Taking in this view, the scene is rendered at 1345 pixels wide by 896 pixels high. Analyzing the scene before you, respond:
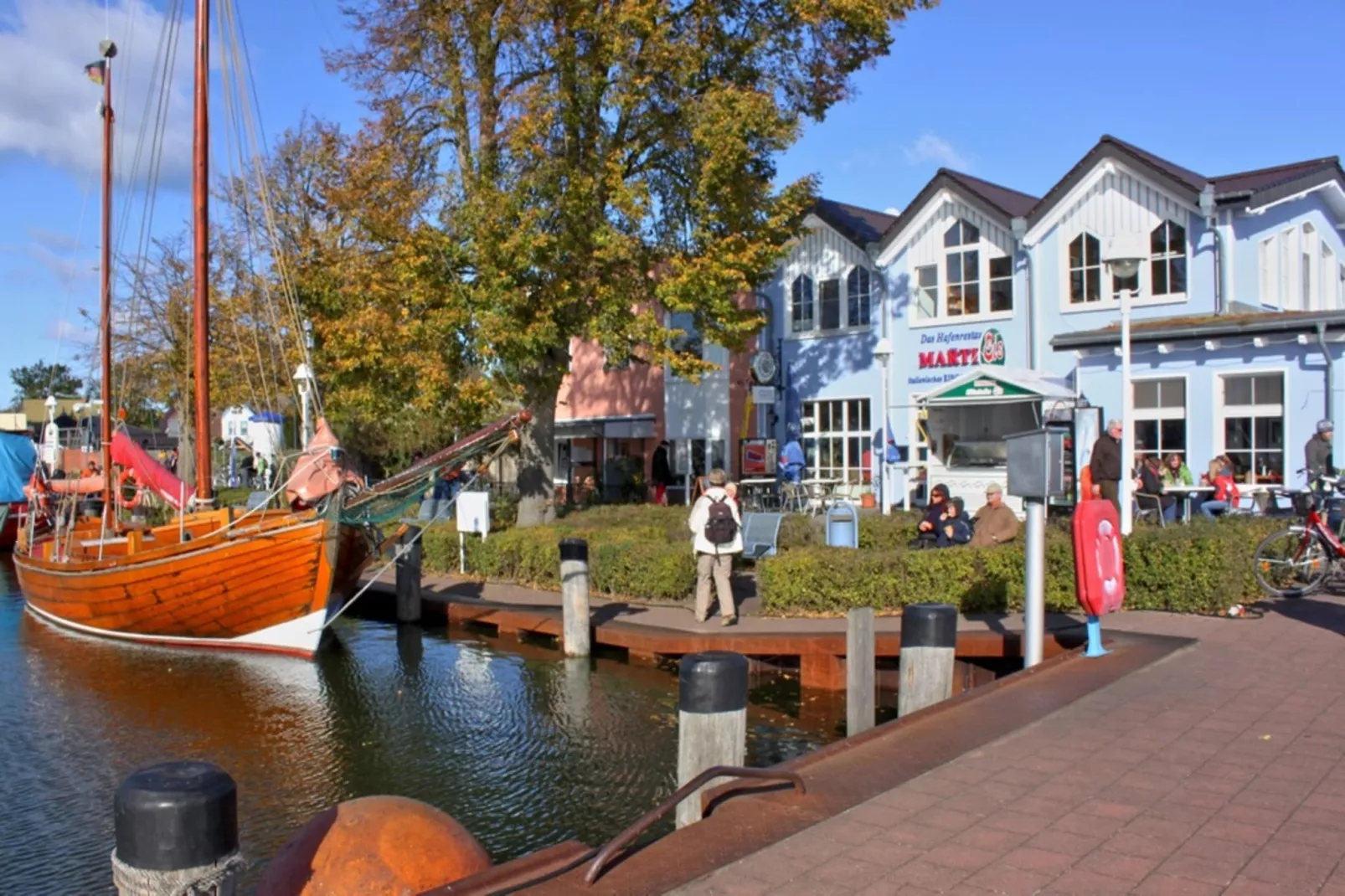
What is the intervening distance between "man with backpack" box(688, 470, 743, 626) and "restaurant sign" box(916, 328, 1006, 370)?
41.5 ft

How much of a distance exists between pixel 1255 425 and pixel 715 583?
1143 cm

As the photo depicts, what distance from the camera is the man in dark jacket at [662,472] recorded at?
94.2 ft

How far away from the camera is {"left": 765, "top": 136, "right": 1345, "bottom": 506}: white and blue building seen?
19156 millimetres

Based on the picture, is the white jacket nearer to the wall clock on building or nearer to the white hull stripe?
the white hull stripe

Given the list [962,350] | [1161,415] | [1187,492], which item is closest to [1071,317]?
[962,350]

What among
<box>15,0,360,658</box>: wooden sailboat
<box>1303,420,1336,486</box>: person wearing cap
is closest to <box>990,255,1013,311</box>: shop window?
<box>1303,420,1336,486</box>: person wearing cap

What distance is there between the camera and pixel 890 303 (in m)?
25.7

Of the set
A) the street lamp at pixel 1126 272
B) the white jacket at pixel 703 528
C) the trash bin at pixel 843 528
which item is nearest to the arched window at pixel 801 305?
the trash bin at pixel 843 528

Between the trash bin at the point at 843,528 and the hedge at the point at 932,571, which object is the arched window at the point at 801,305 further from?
the trash bin at the point at 843,528

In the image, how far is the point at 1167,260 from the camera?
69.6 ft

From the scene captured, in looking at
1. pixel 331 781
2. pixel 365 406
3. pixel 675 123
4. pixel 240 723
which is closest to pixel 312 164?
pixel 365 406

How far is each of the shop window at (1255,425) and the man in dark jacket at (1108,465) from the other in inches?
225

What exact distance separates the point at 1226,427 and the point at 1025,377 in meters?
3.49

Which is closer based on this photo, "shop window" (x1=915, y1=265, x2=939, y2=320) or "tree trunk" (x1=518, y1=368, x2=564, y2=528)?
"tree trunk" (x1=518, y1=368, x2=564, y2=528)
